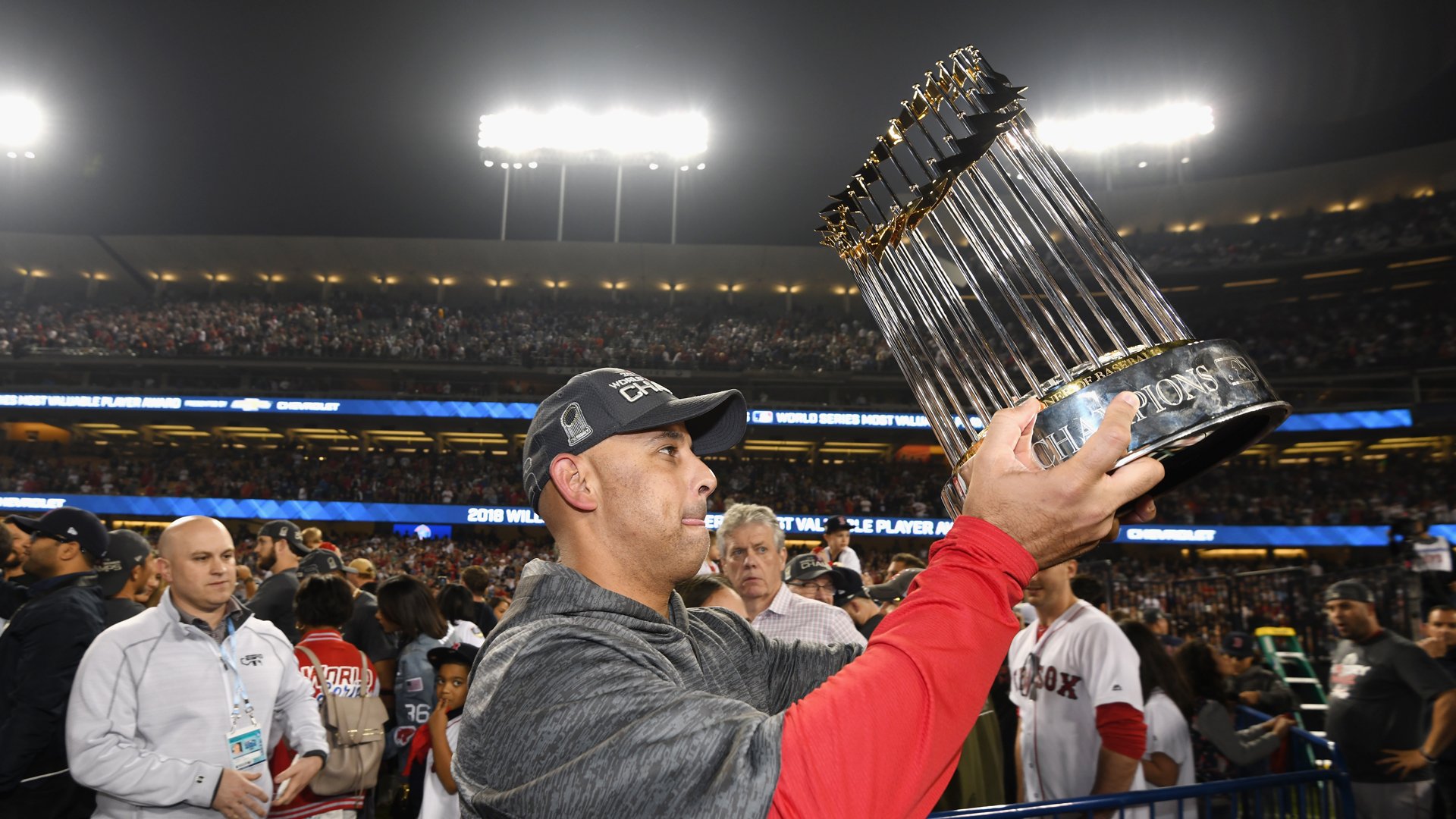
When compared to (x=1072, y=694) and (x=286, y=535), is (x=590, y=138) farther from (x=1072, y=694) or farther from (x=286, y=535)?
(x=1072, y=694)

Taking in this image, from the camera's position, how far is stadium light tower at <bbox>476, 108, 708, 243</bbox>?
3216cm

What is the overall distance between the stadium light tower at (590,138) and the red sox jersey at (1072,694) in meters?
30.3

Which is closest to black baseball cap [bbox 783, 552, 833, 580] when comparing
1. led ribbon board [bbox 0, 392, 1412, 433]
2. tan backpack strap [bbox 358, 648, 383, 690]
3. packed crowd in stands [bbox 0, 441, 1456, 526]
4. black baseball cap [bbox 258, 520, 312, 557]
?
tan backpack strap [bbox 358, 648, 383, 690]

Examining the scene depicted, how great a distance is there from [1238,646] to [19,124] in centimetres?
3955

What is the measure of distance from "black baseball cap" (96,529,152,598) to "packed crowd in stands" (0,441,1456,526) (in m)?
19.9

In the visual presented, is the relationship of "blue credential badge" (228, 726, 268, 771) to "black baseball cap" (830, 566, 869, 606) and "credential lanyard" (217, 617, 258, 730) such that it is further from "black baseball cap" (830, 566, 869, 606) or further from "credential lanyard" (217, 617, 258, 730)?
"black baseball cap" (830, 566, 869, 606)

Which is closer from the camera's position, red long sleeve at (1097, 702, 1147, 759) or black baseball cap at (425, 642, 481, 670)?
red long sleeve at (1097, 702, 1147, 759)

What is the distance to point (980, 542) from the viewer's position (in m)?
0.85

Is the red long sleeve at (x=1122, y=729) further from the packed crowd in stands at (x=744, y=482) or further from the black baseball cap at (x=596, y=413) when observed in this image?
the packed crowd in stands at (x=744, y=482)

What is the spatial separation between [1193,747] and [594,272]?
104ft

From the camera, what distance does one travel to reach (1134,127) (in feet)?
98.0

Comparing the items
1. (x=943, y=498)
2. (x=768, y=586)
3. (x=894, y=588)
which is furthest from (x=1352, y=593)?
(x=943, y=498)

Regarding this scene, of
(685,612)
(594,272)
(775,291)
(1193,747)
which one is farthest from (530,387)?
(685,612)

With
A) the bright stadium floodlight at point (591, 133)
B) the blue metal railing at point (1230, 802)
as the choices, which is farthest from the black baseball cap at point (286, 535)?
the bright stadium floodlight at point (591, 133)
